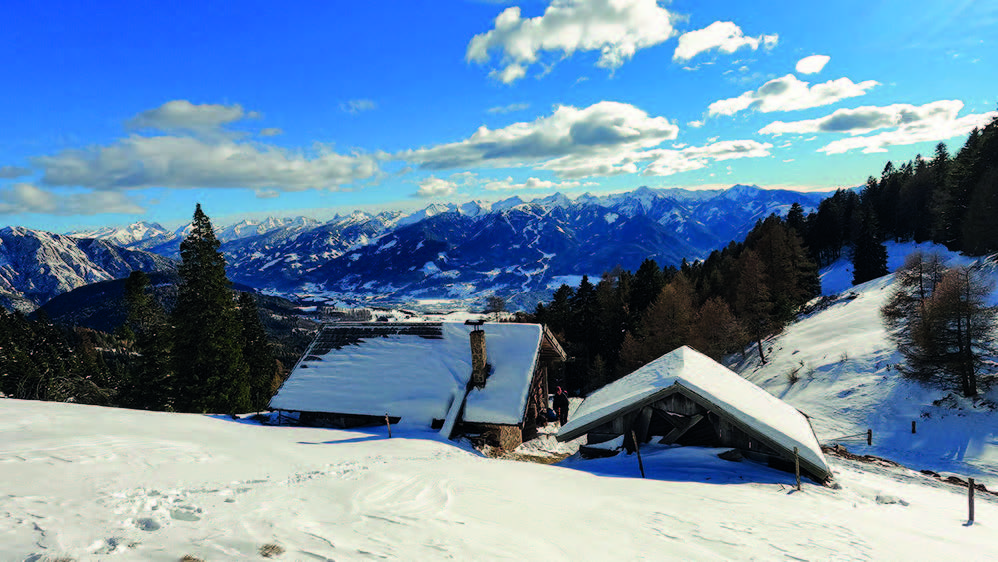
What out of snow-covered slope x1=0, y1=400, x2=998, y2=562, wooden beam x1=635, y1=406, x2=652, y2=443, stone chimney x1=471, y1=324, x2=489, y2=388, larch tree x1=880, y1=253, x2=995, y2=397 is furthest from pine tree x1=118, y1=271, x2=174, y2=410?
larch tree x1=880, y1=253, x2=995, y2=397

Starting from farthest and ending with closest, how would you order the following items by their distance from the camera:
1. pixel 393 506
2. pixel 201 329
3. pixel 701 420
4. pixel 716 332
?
pixel 716 332, pixel 201 329, pixel 701 420, pixel 393 506

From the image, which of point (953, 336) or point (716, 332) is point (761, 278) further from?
point (953, 336)

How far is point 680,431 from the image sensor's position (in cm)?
1627

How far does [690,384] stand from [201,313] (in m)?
29.2

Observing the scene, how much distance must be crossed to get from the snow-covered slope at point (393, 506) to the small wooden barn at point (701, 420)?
3.04 feet

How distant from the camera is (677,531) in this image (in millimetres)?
8586

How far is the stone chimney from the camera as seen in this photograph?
2280cm

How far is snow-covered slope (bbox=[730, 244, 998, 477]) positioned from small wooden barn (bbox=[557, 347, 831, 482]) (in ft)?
43.4

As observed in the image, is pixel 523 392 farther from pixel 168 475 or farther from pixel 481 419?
pixel 168 475

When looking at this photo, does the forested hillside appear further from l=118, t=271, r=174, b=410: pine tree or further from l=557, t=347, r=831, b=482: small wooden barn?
l=118, t=271, r=174, b=410: pine tree

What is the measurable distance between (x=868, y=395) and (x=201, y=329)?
45.1m

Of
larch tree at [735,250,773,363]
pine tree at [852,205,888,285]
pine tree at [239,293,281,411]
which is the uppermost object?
pine tree at [852,205,888,285]

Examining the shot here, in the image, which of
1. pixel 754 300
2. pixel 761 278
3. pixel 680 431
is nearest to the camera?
pixel 680 431

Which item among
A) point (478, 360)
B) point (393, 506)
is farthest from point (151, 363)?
point (393, 506)
